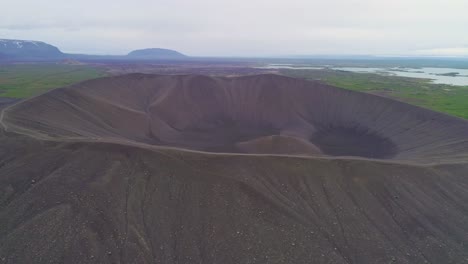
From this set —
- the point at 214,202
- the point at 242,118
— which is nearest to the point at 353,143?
the point at 242,118

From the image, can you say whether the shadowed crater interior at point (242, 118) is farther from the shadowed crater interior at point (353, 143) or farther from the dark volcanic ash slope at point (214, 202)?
the dark volcanic ash slope at point (214, 202)

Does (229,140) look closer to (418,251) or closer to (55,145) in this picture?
(55,145)

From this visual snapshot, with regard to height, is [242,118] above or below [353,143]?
above

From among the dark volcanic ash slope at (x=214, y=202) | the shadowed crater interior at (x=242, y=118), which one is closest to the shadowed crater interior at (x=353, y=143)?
the shadowed crater interior at (x=242, y=118)

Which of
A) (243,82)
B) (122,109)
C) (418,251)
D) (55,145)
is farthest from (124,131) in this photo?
(418,251)

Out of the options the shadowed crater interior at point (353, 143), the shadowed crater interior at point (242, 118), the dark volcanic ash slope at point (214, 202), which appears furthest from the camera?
the shadowed crater interior at point (353, 143)

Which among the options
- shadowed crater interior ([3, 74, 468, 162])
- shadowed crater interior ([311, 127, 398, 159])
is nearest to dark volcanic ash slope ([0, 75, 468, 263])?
shadowed crater interior ([3, 74, 468, 162])

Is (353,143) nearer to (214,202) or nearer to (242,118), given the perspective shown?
(242,118)

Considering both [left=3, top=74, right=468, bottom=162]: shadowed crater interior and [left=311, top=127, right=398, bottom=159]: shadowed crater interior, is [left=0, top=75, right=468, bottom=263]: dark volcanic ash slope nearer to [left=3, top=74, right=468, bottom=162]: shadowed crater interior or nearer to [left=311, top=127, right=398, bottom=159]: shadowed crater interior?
[left=3, top=74, right=468, bottom=162]: shadowed crater interior

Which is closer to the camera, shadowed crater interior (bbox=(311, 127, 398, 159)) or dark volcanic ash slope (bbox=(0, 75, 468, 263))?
dark volcanic ash slope (bbox=(0, 75, 468, 263))
